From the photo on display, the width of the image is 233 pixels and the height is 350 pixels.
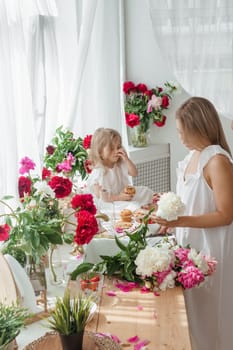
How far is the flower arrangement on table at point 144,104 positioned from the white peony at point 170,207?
2.23 meters

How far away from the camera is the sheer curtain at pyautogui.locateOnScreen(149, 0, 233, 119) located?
4.05 meters

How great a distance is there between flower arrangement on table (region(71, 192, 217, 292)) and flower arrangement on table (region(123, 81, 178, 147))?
226 centimetres

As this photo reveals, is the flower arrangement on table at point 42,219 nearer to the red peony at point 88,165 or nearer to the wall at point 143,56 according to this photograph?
the red peony at point 88,165

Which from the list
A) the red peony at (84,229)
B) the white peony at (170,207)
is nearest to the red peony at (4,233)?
the red peony at (84,229)

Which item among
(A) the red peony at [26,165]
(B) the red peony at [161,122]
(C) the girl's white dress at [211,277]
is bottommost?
(C) the girl's white dress at [211,277]

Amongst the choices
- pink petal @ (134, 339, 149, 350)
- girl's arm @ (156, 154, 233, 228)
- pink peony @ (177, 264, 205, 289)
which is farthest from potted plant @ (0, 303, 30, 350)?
girl's arm @ (156, 154, 233, 228)

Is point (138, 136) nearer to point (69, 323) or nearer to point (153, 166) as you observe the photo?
point (153, 166)

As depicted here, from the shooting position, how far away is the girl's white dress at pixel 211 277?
211cm

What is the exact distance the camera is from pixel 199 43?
161 inches

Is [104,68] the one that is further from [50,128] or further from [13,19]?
[13,19]

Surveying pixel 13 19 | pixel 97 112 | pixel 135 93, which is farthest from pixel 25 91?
pixel 135 93

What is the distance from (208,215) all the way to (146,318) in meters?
0.60

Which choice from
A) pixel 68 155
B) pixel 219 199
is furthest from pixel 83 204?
pixel 68 155

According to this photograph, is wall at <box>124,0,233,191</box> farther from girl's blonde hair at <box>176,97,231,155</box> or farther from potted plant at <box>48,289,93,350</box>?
potted plant at <box>48,289,93,350</box>
